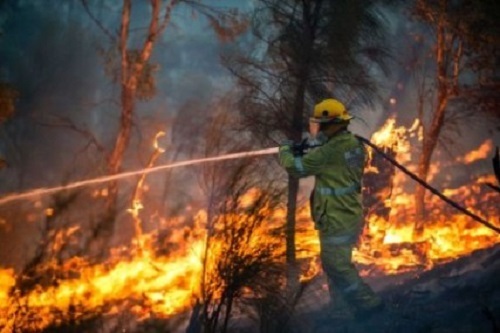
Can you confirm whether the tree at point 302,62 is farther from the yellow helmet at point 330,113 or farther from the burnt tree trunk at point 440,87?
the burnt tree trunk at point 440,87

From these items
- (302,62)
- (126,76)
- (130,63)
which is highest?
(130,63)

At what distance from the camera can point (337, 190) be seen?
491 cm

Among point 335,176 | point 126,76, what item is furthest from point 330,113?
point 126,76

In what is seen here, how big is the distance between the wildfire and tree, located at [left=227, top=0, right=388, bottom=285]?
160 cm

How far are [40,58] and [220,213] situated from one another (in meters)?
27.0

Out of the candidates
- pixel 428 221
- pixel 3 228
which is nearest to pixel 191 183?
pixel 428 221

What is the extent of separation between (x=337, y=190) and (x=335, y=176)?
146 mm

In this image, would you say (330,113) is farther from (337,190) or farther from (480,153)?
(480,153)

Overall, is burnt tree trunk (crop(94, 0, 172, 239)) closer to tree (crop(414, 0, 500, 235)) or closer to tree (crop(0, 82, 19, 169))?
tree (crop(0, 82, 19, 169))

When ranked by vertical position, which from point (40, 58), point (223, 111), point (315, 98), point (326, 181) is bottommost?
point (326, 181)

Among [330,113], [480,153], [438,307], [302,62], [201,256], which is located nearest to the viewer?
[201,256]

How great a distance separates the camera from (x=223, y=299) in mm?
3988

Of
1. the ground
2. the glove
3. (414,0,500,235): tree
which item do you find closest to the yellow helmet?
the glove

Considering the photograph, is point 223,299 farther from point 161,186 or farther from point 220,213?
point 161,186
